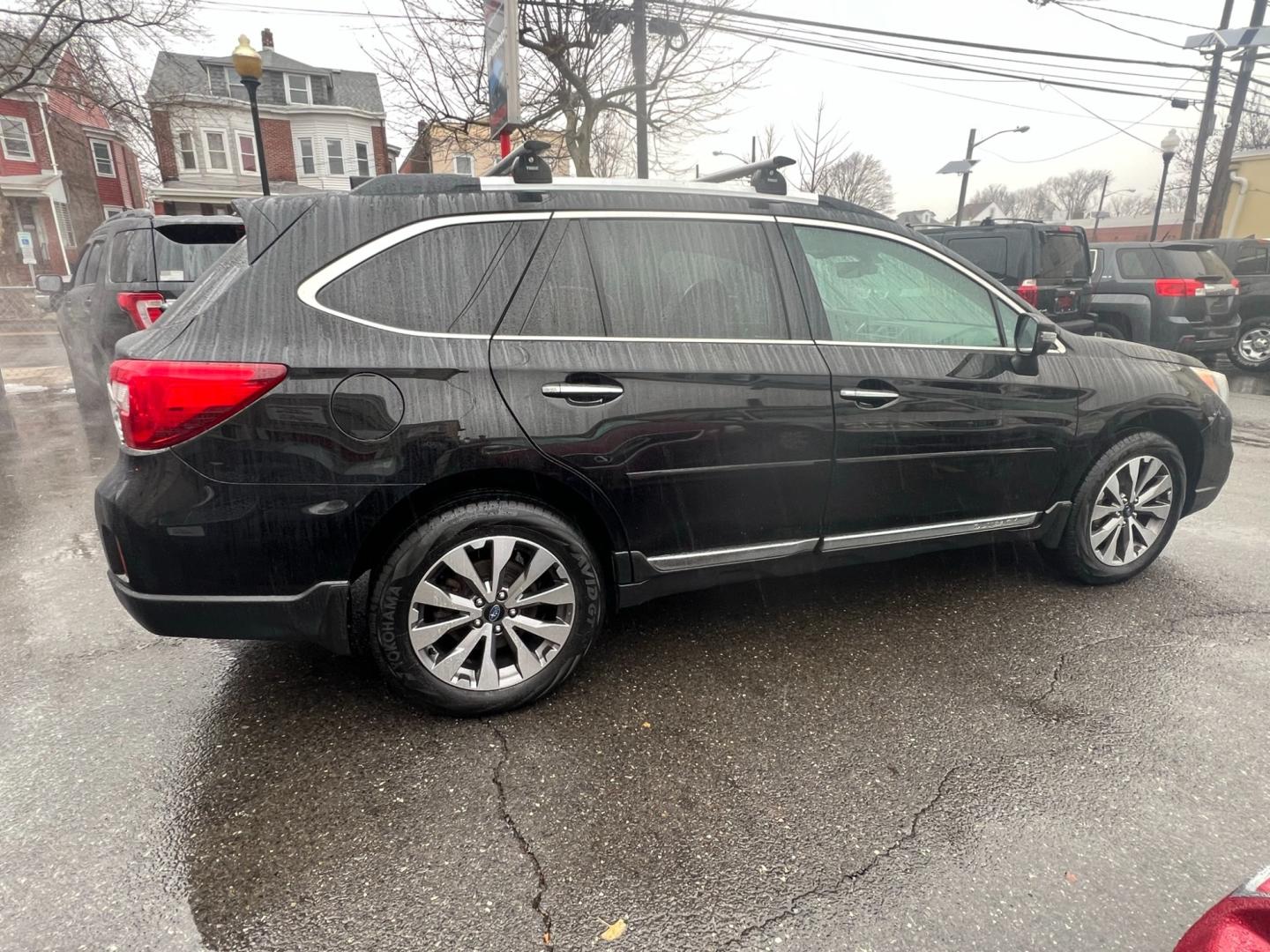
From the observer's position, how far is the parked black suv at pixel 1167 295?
967 centimetres

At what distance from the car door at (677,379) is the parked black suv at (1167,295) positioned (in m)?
9.32

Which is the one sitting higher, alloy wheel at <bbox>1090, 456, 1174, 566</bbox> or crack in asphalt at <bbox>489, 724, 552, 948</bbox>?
alloy wheel at <bbox>1090, 456, 1174, 566</bbox>

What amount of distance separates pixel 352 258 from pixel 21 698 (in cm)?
202

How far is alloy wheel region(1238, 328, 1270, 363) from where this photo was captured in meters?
11.0

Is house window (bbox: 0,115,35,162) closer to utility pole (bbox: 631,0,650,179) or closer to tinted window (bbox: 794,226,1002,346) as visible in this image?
utility pole (bbox: 631,0,650,179)

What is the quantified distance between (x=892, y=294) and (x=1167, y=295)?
8.82m

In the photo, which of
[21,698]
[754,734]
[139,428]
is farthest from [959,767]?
[21,698]

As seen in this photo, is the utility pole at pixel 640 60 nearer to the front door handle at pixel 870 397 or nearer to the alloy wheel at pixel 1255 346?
the alloy wheel at pixel 1255 346

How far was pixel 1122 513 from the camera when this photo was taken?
358cm

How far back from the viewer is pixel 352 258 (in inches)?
91.7

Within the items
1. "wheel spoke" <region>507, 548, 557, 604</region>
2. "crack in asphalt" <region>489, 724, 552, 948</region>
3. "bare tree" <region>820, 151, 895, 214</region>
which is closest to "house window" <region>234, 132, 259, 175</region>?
"bare tree" <region>820, 151, 895, 214</region>

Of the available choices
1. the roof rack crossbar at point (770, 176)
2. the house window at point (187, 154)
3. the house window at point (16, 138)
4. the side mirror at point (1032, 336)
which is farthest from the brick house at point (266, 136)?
the side mirror at point (1032, 336)

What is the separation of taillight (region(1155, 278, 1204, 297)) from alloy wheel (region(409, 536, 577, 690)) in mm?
10338

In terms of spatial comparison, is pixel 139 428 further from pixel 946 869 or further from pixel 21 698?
pixel 946 869
